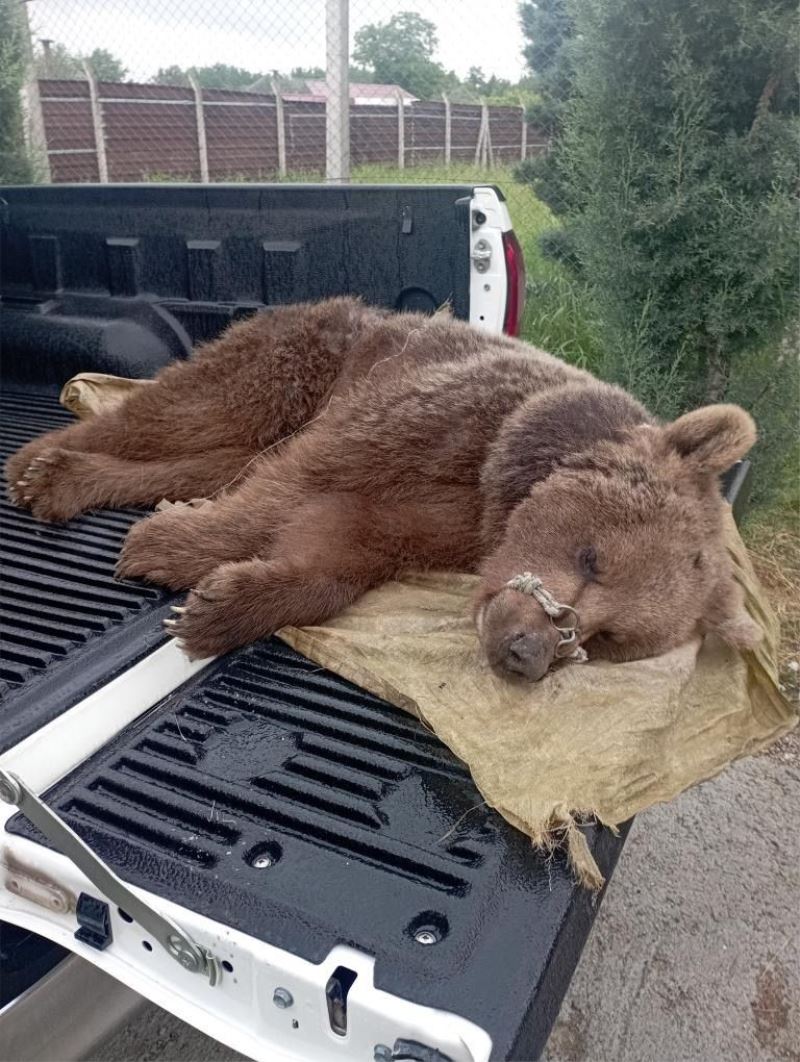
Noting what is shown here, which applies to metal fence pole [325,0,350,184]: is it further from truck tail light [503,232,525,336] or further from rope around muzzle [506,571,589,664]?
rope around muzzle [506,571,589,664]

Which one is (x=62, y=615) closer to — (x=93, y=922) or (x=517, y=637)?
(x=93, y=922)

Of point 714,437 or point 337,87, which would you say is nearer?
point 714,437

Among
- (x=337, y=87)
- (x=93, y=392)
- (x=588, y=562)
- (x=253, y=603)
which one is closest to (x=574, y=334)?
(x=337, y=87)

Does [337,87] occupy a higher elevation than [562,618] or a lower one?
higher

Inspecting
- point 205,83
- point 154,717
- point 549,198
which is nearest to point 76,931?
point 154,717

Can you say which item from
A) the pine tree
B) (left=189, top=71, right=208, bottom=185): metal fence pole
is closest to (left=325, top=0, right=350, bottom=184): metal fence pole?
the pine tree

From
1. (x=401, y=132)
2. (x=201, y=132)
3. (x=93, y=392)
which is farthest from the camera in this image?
(x=201, y=132)

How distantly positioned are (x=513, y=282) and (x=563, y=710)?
7.18ft

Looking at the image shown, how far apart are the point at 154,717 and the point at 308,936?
0.82m

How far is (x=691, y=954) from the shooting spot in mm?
3049

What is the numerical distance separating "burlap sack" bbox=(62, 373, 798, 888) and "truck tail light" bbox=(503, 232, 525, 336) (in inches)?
61.5

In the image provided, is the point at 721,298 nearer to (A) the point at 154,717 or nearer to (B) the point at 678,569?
(B) the point at 678,569

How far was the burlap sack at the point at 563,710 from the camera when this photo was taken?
6.30 feet

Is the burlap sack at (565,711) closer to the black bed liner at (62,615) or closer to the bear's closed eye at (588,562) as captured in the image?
the bear's closed eye at (588,562)
